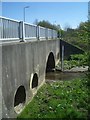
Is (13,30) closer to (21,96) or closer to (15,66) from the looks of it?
(15,66)

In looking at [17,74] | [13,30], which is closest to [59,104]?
[17,74]

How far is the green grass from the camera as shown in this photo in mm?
10680

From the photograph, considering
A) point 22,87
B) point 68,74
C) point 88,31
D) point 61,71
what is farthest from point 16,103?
point 61,71

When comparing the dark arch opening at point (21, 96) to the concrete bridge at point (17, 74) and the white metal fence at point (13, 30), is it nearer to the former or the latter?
the concrete bridge at point (17, 74)

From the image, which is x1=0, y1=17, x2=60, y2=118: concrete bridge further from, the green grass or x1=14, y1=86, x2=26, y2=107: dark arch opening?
the green grass

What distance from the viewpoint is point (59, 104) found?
39.9 feet

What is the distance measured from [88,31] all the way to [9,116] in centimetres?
359

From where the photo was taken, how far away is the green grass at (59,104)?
10.7 m

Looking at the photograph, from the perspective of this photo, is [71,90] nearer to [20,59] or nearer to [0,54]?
[20,59]

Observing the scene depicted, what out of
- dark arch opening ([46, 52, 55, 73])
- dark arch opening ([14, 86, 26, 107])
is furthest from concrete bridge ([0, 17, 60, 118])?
dark arch opening ([46, 52, 55, 73])

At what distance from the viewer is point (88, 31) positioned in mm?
7953

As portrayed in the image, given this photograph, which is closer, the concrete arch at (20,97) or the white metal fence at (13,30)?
the white metal fence at (13,30)

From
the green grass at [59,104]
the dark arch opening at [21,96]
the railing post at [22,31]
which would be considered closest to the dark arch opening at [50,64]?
the green grass at [59,104]

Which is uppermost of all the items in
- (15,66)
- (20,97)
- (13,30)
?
(13,30)
